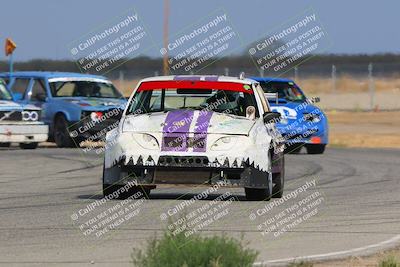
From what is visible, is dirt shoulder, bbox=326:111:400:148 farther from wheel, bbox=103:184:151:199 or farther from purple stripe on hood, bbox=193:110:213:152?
purple stripe on hood, bbox=193:110:213:152

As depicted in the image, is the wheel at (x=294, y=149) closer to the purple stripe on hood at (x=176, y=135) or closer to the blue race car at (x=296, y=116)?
the blue race car at (x=296, y=116)

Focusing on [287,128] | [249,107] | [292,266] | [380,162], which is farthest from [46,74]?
[292,266]

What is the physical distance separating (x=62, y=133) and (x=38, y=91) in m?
1.29

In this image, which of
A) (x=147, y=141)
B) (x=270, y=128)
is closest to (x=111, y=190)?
(x=147, y=141)

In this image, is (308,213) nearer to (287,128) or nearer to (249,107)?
(249,107)

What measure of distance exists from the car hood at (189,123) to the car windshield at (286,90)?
1147 centimetres

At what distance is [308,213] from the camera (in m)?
13.6

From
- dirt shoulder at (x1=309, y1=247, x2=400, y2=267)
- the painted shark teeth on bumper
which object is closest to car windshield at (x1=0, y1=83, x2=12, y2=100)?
the painted shark teeth on bumper

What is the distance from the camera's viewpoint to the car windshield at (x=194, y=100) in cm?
1518

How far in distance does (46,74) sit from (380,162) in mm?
8961

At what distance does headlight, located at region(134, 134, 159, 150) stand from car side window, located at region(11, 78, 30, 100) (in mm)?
15128

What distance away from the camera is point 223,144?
14.1m

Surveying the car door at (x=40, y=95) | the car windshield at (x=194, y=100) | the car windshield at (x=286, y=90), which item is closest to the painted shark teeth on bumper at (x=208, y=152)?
the car windshield at (x=194, y=100)

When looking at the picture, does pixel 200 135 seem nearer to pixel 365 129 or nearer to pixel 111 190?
pixel 111 190
